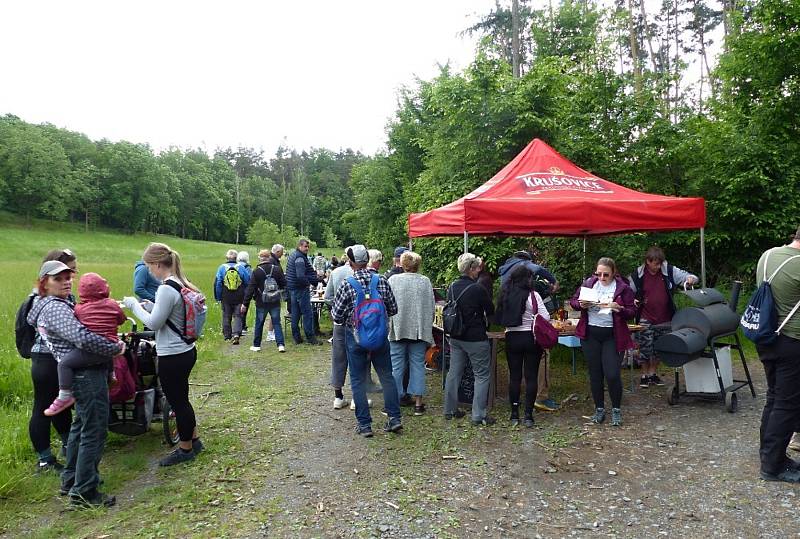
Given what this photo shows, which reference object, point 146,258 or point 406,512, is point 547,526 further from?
point 146,258

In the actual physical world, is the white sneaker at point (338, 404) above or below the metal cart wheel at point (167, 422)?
below

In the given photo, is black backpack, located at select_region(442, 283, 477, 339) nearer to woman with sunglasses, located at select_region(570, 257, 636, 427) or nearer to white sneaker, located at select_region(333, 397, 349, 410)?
woman with sunglasses, located at select_region(570, 257, 636, 427)

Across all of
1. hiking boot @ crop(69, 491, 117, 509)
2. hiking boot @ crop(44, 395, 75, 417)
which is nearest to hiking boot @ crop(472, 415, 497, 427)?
hiking boot @ crop(69, 491, 117, 509)

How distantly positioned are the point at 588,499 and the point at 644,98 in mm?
9836

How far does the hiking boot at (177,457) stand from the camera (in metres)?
4.13

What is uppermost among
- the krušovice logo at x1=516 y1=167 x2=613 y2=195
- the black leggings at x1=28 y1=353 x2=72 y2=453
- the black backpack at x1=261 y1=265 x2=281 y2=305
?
the krušovice logo at x1=516 y1=167 x2=613 y2=195

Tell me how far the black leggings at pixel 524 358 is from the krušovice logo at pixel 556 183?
1.93 meters

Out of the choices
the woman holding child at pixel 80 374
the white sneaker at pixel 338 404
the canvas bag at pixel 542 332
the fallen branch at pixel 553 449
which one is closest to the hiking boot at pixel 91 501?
the woman holding child at pixel 80 374

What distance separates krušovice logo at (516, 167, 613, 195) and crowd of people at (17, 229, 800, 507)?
97 centimetres

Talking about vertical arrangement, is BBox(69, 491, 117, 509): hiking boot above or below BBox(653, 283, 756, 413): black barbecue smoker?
below

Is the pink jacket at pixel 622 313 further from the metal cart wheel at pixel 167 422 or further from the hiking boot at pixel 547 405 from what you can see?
the metal cart wheel at pixel 167 422

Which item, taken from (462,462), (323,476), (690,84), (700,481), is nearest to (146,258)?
(323,476)

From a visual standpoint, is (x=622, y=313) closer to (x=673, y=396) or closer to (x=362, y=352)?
(x=673, y=396)

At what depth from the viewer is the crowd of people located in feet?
11.4
